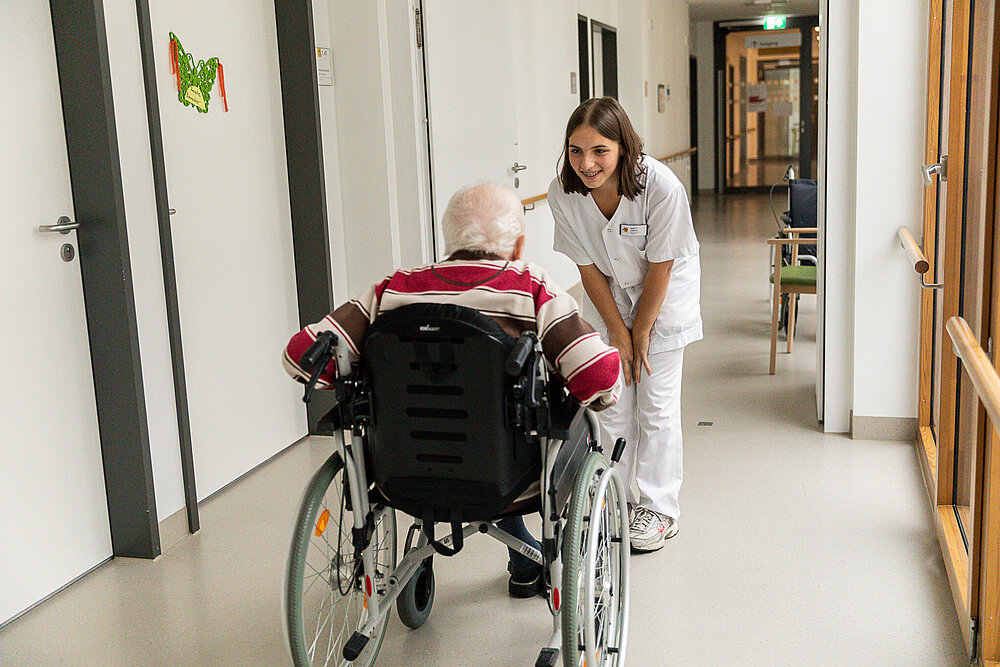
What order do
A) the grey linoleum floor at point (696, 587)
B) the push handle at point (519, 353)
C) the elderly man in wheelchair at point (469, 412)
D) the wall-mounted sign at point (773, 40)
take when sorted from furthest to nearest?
the wall-mounted sign at point (773, 40) → the grey linoleum floor at point (696, 587) → the elderly man in wheelchair at point (469, 412) → the push handle at point (519, 353)

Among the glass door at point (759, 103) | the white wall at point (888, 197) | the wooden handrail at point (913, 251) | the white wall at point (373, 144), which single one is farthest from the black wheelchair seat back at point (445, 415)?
the glass door at point (759, 103)

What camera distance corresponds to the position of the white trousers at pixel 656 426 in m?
2.90

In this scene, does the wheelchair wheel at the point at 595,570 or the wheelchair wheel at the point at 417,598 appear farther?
the wheelchair wheel at the point at 417,598

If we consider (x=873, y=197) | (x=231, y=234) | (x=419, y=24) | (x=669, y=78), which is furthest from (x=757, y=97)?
(x=231, y=234)

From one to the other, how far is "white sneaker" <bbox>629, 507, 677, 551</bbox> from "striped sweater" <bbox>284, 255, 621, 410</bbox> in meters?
1.02

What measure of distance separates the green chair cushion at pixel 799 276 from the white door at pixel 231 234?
247cm

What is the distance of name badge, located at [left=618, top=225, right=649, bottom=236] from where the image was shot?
8.97 ft

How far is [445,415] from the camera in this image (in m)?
1.89

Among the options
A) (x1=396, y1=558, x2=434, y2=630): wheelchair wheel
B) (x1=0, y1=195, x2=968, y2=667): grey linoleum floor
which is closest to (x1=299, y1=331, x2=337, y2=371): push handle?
(x1=396, y1=558, x2=434, y2=630): wheelchair wheel

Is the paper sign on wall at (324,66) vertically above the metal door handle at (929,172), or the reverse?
the paper sign on wall at (324,66)

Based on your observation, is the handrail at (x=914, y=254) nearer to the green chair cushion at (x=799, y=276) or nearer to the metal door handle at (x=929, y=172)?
the metal door handle at (x=929, y=172)

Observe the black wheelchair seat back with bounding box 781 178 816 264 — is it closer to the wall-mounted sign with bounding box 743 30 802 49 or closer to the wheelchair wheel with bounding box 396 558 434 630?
the wheelchair wheel with bounding box 396 558 434 630

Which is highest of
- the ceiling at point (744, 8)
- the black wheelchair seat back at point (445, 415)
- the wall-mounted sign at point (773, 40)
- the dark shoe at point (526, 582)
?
the ceiling at point (744, 8)

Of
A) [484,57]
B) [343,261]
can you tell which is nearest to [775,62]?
[484,57]
